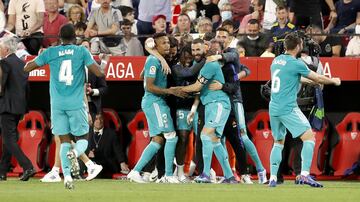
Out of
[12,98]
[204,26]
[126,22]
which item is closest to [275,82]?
[204,26]

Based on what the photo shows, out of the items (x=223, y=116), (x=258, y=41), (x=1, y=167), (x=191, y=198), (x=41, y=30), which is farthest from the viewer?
(x=41, y=30)

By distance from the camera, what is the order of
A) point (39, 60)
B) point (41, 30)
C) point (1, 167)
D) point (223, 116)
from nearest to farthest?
point (39, 60)
point (223, 116)
point (1, 167)
point (41, 30)

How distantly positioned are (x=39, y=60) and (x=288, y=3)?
6.88m

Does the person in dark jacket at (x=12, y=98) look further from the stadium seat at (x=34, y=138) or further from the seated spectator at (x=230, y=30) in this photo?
the seated spectator at (x=230, y=30)

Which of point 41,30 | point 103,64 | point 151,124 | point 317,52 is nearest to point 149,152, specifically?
point 151,124

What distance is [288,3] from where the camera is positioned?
2255 centimetres

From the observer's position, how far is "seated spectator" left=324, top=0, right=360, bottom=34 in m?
22.6

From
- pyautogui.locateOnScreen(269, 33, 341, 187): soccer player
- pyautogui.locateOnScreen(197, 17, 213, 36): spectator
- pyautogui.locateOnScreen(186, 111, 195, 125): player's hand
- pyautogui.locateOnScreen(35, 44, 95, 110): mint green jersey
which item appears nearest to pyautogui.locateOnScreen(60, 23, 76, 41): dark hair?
pyautogui.locateOnScreen(35, 44, 95, 110): mint green jersey

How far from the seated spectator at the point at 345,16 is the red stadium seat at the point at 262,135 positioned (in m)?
2.12

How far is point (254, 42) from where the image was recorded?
21453 millimetres

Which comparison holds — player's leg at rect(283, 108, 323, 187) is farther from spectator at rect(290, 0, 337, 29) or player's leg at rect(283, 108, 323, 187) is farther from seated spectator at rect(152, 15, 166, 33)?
seated spectator at rect(152, 15, 166, 33)

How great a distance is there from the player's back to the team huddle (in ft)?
0.05

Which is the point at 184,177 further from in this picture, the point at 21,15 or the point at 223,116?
the point at 21,15

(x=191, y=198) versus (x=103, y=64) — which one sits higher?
(x=103, y=64)
